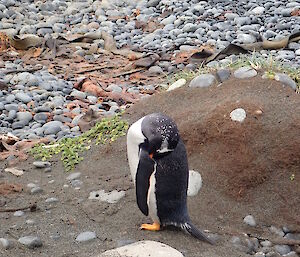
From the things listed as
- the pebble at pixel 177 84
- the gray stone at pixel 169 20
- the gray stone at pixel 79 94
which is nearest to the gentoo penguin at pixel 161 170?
the pebble at pixel 177 84

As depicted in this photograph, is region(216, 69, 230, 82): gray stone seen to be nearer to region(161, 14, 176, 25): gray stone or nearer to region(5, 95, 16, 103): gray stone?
region(5, 95, 16, 103): gray stone

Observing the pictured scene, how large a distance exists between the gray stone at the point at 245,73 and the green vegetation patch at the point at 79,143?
43.0 inches

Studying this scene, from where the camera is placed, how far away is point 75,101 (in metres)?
8.01

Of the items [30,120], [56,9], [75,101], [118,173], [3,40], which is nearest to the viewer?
[118,173]

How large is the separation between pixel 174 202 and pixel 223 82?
198 centimetres

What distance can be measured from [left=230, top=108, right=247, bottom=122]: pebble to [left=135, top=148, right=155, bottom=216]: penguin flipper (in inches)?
51.0

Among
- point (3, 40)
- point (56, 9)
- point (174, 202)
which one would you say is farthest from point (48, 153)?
point (56, 9)

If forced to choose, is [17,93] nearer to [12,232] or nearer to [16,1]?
[12,232]

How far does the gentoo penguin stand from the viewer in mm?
3877

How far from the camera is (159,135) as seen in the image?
151 inches

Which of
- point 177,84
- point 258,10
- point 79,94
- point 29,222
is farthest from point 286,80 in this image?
point 258,10

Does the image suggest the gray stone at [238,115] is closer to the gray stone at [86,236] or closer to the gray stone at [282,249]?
the gray stone at [282,249]

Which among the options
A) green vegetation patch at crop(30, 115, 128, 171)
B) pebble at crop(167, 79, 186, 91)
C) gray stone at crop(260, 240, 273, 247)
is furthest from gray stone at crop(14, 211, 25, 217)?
pebble at crop(167, 79, 186, 91)

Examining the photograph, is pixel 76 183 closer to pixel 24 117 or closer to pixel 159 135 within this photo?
pixel 159 135
